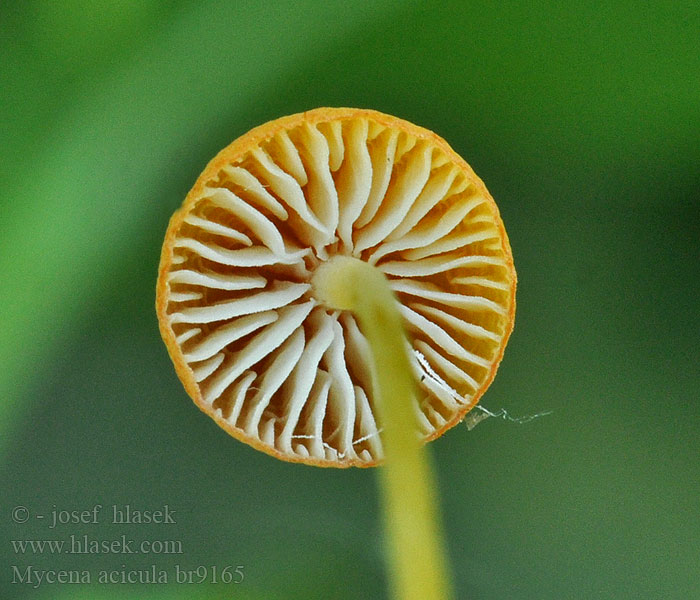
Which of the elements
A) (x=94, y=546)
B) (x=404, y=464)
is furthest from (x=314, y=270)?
(x=94, y=546)

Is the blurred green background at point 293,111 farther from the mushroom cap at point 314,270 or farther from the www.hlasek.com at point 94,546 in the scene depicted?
the mushroom cap at point 314,270

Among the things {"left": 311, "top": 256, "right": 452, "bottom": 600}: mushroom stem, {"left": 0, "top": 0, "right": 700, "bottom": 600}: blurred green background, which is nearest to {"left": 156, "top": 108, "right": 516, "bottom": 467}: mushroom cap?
{"left": 311, "top": 256, "right": 452, "bottom": 600}: mushroom stem

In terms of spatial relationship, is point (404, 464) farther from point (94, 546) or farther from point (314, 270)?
point (94, 546)

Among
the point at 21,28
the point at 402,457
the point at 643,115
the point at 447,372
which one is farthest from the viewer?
the point at 643,115

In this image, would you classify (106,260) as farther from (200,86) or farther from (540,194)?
(540,194)

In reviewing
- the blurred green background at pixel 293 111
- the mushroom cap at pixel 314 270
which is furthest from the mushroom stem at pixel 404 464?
the blurred green background at pixel 293 111

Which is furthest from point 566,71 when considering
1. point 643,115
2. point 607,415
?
point 607,415

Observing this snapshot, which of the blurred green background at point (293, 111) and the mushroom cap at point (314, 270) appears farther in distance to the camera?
the blurred green background at point (293, 111)
